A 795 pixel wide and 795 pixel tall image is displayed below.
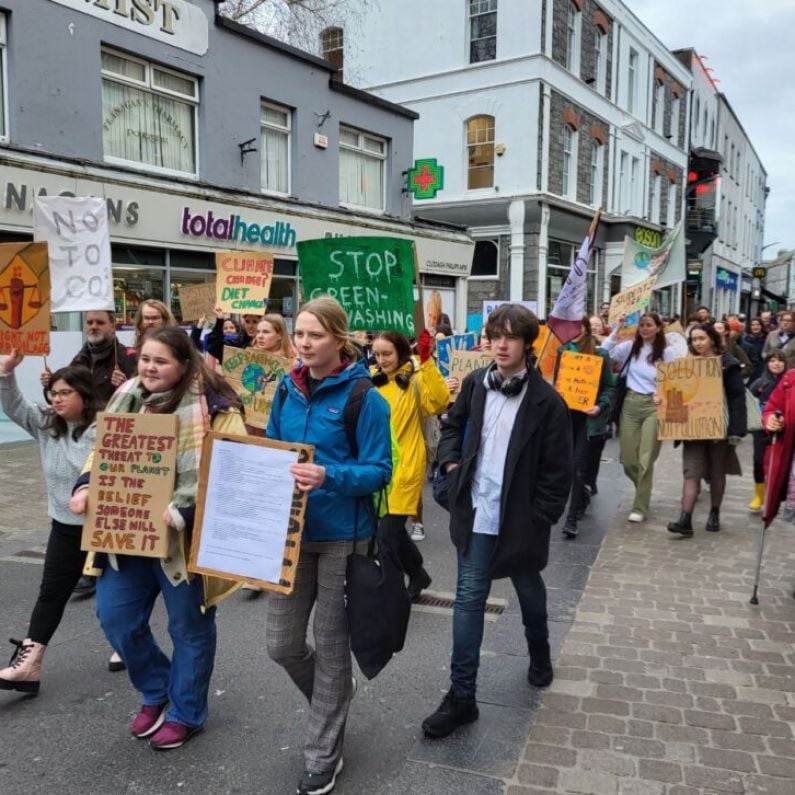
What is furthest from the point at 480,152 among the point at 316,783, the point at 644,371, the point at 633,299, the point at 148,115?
the point at 316,783

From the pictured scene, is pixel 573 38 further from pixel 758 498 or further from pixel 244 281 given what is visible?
pixel 758 498

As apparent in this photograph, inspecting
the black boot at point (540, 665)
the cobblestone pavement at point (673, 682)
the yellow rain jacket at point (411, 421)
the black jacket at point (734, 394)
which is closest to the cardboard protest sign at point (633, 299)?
the black jacket at point (734, 394)

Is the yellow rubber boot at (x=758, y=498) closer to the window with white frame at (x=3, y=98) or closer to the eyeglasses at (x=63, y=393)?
the eyeglasses at (x=63, y=393)

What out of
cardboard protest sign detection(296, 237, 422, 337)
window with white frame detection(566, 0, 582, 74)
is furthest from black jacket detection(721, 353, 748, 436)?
window with white frame detection(566, 0, 582, 74)

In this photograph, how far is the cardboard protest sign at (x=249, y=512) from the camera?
112 inches

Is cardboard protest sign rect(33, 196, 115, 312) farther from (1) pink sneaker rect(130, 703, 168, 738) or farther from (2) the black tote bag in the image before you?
(2) the black tote bag

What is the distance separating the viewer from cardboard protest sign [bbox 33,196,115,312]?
6.07 metres

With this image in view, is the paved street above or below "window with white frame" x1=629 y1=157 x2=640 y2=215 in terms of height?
below

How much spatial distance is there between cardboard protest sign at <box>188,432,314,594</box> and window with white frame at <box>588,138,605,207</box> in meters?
25.8

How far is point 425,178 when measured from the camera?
61.6 ft

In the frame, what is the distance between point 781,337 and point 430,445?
7.22 m

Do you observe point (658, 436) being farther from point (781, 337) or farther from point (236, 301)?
point (781, 337)

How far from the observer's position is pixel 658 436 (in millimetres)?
7090

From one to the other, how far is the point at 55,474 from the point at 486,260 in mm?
22073
